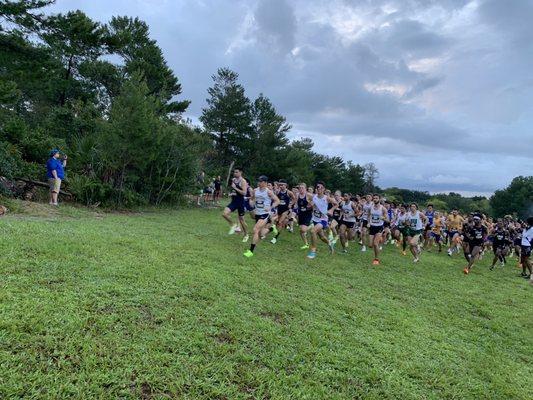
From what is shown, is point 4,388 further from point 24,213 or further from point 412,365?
point 24,213

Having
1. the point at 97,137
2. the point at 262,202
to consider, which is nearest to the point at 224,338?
the point at 262,202

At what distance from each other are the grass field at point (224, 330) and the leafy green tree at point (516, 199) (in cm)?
8369

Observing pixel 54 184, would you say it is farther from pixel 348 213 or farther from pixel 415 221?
pixel 415 221

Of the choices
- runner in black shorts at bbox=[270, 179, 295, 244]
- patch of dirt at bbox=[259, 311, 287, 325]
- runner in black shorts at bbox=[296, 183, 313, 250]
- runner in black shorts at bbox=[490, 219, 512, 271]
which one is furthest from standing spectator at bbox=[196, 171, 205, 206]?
patch of dirt at bbox=[259, 311, 287, 325]

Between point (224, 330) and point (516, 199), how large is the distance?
3620 inches

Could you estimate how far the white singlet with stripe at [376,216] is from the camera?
1119 cm

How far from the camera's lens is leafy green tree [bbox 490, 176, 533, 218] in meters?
77.4

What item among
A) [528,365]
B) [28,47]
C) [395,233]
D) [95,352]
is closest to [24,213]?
[95,352]

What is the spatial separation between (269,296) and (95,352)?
115 inches

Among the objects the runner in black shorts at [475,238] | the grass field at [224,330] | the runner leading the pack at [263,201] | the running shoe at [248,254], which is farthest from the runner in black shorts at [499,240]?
the running shoe at [248,254]

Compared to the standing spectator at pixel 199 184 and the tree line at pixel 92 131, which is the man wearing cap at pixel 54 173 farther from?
the standing spectator at pixel 199 184

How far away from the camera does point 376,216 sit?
11.2 metres

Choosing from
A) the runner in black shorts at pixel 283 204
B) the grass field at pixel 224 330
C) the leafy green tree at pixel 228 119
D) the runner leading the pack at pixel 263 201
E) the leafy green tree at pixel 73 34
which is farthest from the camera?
the leafy green tree at pixel 228 119

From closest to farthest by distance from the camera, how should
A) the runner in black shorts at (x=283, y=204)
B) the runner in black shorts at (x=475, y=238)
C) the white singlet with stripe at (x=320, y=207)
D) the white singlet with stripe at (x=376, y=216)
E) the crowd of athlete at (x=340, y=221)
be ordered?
the crowd of athlete at (x=340, y=221) → the white singlet with stripe at (x=320, y=207) → the white singlet with stripe at (x=376, y=216) → the runner in black shorts at (x=475, y=238) → the runner in black shorts at (x=283, y=204)
